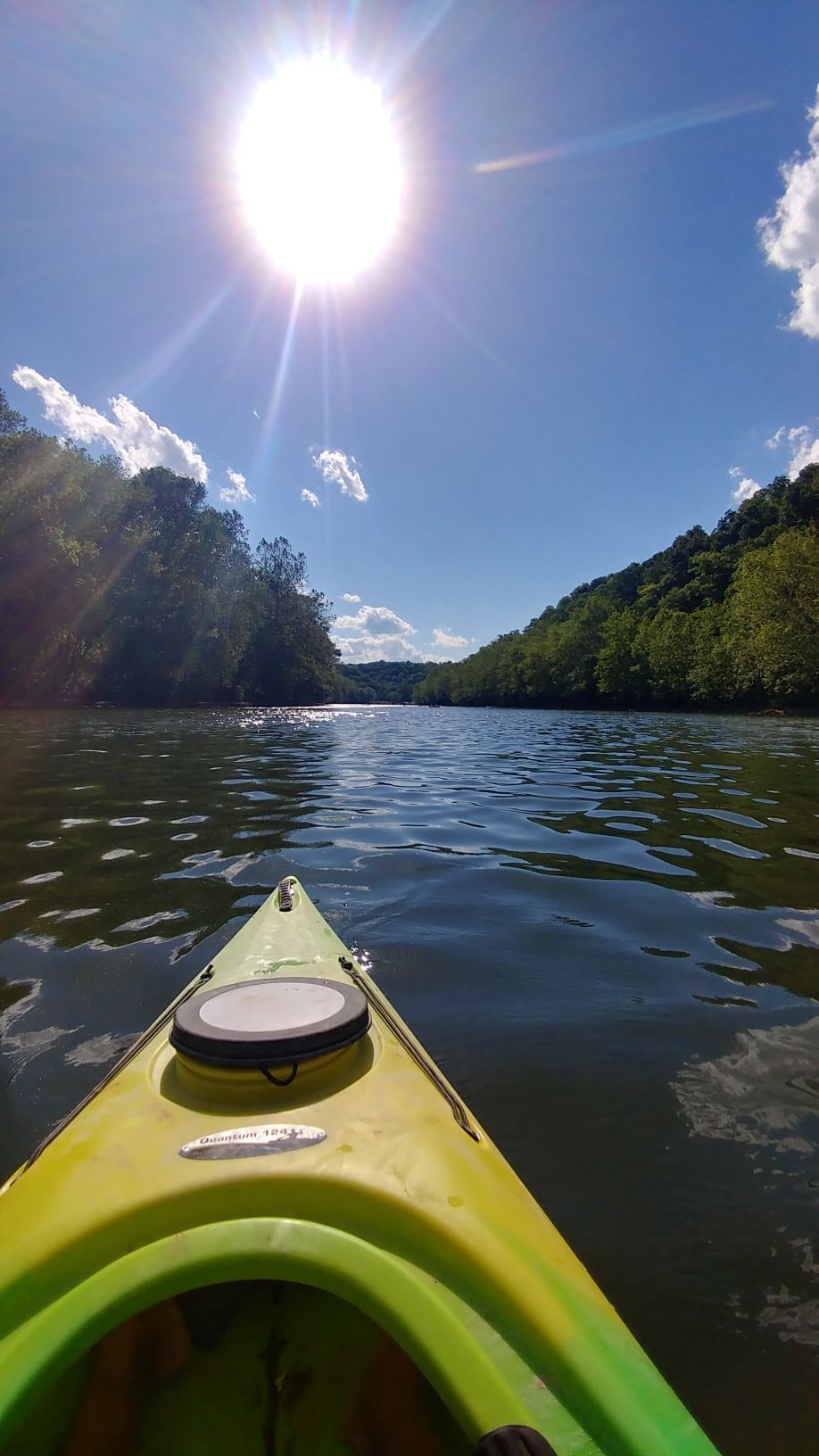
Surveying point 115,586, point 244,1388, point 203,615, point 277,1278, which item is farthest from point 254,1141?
point 203,615

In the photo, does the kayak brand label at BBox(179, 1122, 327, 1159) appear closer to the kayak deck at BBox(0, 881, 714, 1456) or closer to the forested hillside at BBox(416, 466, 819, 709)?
the kayak deck at BBox(0, 881, 714, 1456)

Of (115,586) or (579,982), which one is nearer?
(579,982)

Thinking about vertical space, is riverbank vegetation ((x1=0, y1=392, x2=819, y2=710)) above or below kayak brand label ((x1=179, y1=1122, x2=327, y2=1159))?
above

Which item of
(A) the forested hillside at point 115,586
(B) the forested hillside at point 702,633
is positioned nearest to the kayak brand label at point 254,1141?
(A) the forested hillside at point 115,586

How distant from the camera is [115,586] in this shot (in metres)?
39.9

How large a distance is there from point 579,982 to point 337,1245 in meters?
2.54

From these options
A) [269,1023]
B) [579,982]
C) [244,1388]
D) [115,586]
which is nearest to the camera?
[244,1388]

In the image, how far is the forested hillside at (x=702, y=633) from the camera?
129 feet

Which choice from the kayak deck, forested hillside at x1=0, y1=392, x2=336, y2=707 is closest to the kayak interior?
the kayak deck

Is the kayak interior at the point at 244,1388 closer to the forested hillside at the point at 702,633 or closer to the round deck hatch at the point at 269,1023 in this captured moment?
the round deck hatch at the point at 269,1023

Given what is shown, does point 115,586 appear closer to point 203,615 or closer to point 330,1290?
point 203,615

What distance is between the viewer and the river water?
5.89 feet

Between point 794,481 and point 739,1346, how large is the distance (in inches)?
3688

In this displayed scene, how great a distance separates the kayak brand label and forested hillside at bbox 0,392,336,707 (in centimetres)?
3737
